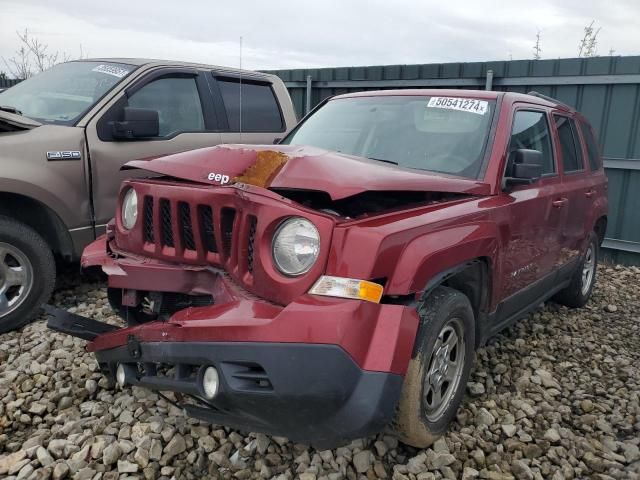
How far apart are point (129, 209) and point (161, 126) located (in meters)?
2.08

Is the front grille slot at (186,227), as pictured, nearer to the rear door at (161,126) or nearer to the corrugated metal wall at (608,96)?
the rear door at (161,126)

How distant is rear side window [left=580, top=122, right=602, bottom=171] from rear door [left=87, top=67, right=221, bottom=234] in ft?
10.8

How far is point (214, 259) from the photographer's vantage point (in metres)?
2.51

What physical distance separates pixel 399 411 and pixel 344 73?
739 centimetres

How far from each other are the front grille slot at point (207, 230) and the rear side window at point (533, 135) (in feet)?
6.20

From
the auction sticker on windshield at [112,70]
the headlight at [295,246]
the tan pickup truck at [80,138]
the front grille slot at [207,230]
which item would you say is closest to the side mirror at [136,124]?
the tan pickup truck at [80,138]

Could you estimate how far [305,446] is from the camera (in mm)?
2693

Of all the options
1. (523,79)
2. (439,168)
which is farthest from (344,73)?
(439,168)

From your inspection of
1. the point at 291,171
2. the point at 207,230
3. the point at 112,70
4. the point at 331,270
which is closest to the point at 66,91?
the point at 112,70

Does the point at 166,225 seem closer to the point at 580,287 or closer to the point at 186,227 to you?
the point at 186,227

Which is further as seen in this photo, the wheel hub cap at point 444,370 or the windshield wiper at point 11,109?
the windshield wiper at point 11,109

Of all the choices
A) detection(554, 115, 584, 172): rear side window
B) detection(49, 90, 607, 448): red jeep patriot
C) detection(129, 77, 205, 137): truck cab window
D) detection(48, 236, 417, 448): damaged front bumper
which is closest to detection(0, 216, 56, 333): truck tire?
detection(49, 90, 607, 448): red jeep patriot

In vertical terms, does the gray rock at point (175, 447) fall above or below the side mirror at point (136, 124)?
below

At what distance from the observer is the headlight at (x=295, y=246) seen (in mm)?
2221
